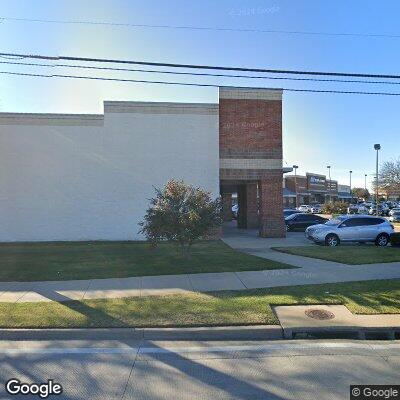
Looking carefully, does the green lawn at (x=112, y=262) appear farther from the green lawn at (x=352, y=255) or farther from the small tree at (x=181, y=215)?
the green lawn at (x=352, y=255)

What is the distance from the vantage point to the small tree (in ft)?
40.7

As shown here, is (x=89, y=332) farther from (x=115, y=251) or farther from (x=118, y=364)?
(x=115, y=251)

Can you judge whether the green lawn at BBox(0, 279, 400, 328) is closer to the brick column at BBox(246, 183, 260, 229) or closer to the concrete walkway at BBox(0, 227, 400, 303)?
the concrete walkway at BBox(0, 227, 400, 303)

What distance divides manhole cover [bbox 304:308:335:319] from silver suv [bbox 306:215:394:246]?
40.8 ft

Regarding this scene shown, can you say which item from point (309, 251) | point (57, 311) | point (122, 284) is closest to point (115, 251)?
point (122, 284)

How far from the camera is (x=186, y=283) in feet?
33.1

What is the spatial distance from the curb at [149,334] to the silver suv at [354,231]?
13865 mm

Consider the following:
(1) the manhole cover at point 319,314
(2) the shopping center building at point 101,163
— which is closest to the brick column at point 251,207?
(2) the shopping center building at point 101,163

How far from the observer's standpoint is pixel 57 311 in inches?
300

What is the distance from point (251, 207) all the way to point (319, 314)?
22597 millimetres

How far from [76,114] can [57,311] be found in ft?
50.6

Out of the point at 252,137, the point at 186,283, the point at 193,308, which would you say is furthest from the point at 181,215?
the point at 252,137

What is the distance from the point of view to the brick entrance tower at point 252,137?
22.6 meters
